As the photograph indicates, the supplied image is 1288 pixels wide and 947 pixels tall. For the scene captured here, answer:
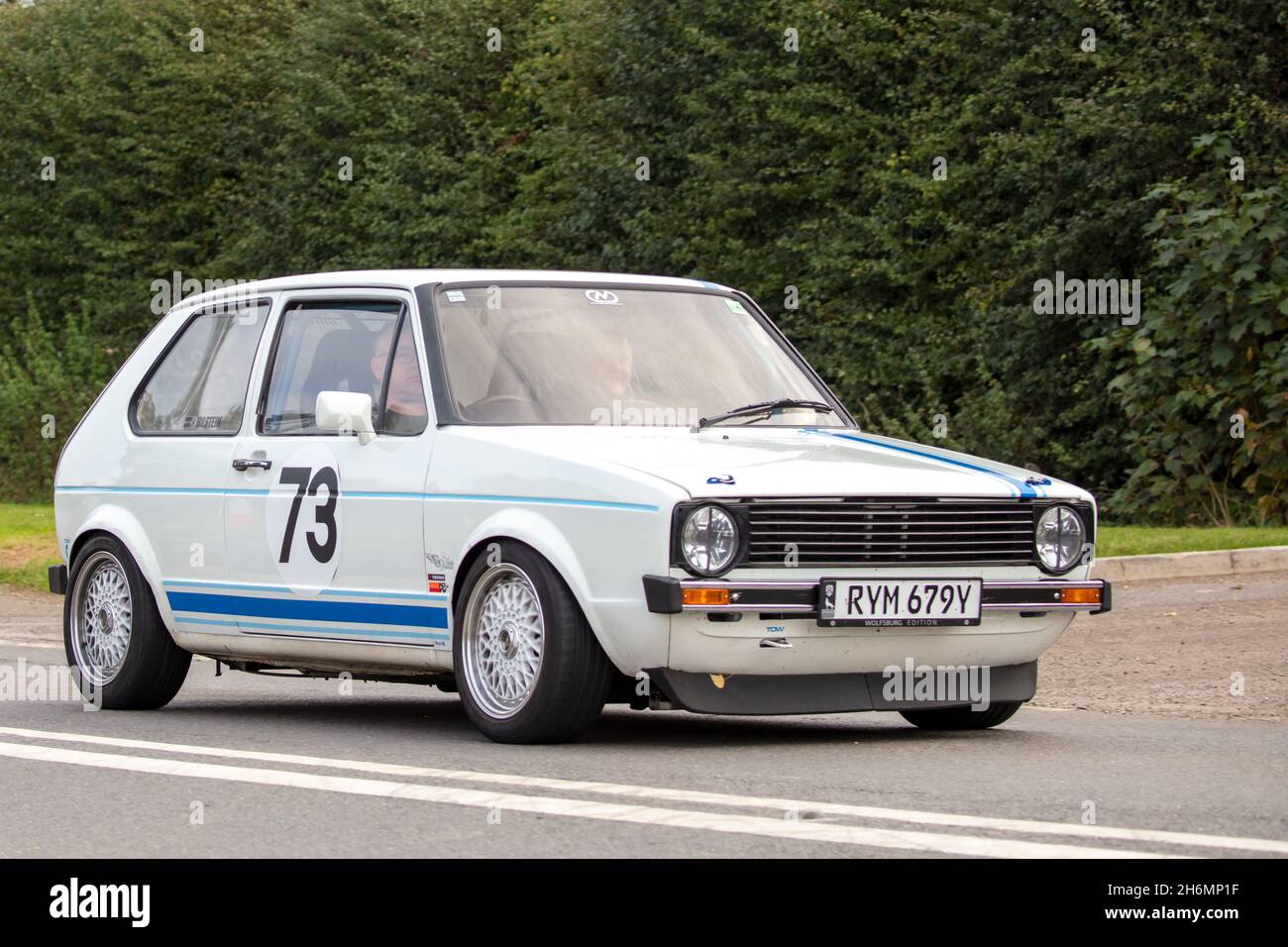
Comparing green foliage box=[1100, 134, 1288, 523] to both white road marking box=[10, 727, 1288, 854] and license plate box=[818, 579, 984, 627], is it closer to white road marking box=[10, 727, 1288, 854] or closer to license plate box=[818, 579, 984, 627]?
license plate box=[818, 579, 984, 627]

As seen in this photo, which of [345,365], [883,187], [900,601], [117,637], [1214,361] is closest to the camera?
[900,601]

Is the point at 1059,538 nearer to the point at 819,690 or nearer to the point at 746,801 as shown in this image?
the point at 819,690

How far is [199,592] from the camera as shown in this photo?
379 inches

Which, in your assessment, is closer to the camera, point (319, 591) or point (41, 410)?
point (319, 591)

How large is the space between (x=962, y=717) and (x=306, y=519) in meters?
2.76

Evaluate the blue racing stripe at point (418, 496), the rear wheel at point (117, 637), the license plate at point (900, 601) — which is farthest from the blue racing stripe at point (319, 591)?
the license plate at point (900, 601)

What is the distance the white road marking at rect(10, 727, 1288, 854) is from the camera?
19.3 ft

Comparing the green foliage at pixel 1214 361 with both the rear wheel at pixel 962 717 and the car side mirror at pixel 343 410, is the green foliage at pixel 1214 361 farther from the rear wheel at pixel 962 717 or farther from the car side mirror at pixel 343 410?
the car side mirror at pixel 343 410

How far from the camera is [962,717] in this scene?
895 centimetres

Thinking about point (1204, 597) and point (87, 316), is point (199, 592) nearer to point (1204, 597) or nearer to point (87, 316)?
point (1204, 597)

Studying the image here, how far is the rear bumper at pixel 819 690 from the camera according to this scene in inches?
309

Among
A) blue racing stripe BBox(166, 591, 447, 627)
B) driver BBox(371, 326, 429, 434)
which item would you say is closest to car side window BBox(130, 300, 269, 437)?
blue racing stripe BBox(166, 591, 447, 627)

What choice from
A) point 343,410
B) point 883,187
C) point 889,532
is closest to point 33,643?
point 343,410

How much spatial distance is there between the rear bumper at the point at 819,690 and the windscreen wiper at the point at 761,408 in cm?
126
